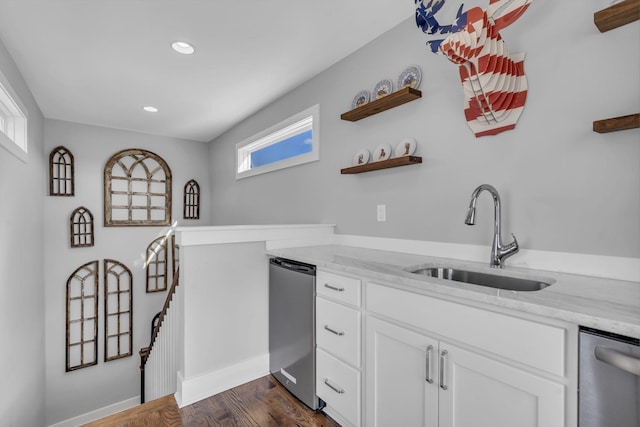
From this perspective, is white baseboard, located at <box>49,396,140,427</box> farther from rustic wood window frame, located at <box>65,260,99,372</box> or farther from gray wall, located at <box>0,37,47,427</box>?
rustic wood window frame, located at <box>65,260,99,372</box>

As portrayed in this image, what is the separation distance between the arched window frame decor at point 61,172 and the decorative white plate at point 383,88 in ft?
13.2

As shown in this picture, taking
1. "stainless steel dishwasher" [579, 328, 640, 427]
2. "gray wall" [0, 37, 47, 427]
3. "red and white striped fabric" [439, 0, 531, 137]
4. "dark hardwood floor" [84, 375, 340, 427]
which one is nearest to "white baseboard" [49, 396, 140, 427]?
"gray wall" [0, 37, 47, 427]

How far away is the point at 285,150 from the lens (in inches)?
132

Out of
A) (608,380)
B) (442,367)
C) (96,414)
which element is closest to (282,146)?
(442,367)

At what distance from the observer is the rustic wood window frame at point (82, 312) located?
3.87m

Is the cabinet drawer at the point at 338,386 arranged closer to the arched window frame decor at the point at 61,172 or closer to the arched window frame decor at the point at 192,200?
the arched window frame decor at the point at 192,200

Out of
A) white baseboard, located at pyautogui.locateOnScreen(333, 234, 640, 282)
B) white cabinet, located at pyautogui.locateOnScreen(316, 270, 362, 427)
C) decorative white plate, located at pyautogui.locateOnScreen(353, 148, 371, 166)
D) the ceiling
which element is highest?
the ceiling

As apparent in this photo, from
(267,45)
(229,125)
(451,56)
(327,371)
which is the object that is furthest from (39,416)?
(451,56)

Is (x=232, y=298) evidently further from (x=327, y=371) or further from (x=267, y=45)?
(x=267, y=45)

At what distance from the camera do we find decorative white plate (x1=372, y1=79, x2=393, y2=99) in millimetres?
2125

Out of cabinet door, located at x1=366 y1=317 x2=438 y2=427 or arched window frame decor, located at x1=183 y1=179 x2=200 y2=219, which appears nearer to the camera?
cabinet door, located at x1=366 y1=317 x2=438 y2=427

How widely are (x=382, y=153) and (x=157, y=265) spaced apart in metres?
3.88

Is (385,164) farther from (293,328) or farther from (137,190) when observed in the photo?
(137,190)

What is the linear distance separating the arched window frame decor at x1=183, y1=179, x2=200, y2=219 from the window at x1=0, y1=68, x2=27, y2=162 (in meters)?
2.21
